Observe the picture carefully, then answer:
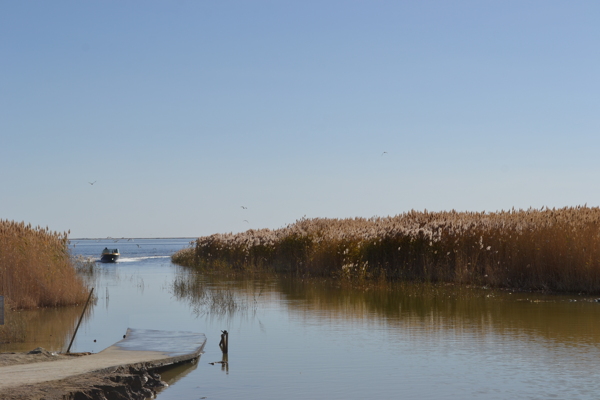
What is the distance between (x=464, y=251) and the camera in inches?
908

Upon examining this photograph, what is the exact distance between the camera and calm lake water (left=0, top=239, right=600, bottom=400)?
905cm

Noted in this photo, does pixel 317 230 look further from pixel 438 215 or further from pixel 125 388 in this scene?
pixel 125 388

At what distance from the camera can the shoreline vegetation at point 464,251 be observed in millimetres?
20156

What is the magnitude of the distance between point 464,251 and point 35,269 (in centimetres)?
1273

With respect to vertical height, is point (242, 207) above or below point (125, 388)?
above

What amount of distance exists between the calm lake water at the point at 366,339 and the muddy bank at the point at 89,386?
272mm

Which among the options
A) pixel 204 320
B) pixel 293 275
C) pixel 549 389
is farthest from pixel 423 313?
pixel 293 275

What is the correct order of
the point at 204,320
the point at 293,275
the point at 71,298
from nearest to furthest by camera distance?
the point at 204,320 → the point at 71,298 → the point at 293,275

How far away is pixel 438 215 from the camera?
96.6ft

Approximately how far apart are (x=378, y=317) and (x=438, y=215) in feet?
47.6

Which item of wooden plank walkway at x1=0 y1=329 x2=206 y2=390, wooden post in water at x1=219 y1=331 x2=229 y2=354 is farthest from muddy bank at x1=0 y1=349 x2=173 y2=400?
wooden post in water at x1=219 y1=331 x2=229 y2=354

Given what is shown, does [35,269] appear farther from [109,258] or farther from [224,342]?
[109,258]

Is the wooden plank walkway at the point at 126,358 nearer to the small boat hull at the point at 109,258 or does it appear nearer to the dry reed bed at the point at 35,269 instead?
the dry reed bed at the point at 35,269

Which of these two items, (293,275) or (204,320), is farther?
(293,275)
